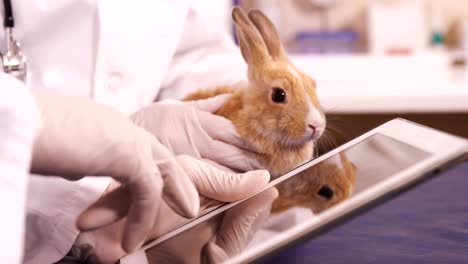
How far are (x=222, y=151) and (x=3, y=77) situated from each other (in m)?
0.21

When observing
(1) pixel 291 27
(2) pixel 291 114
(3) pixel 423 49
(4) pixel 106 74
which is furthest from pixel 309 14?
(2) pixel 291 114

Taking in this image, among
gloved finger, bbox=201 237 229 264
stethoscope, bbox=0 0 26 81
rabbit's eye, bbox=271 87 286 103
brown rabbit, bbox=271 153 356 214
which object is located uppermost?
stethoscope, bbox=0 0 26 81

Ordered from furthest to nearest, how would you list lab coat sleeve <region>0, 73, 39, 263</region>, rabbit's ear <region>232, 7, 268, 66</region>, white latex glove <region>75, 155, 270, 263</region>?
rabbit's ear <region>232, 7, 268, 66</region>
white latex glove <region>75, 155, 270, 263</region>
lab coat sleeve <region>0, 73, 39, 263</region>

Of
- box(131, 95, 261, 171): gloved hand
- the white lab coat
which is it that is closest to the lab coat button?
the white lab coat

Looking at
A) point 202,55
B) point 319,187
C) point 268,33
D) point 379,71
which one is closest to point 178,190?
point 319,187

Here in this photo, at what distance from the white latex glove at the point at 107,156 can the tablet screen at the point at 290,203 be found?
1.1 inches

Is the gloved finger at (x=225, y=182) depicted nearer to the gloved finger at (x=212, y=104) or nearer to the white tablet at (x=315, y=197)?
the white tablet at (x=315, y=197)

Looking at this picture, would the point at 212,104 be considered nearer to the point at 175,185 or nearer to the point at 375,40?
the point at 175,185

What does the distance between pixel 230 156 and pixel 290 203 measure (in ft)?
0.35

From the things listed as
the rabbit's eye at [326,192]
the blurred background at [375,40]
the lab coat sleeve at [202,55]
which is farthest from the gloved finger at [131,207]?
the blurred background at [375,40]

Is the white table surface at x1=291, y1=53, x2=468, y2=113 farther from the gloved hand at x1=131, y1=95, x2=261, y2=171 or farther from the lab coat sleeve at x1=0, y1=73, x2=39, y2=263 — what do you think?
the lab coat sleeve at x1=0, y1=73, x2=39, y2=263

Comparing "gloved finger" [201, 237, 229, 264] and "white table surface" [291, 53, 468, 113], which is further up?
"gloved finger" [201, 237, 229, 264]

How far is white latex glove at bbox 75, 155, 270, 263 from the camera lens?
0.45 m

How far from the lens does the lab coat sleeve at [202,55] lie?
756 mm
